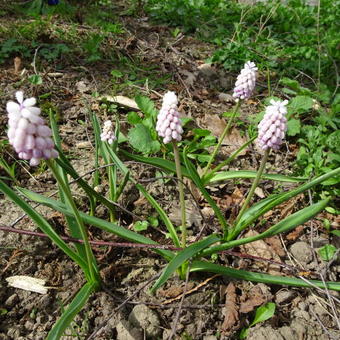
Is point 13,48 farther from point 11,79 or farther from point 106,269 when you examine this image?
point 106,269

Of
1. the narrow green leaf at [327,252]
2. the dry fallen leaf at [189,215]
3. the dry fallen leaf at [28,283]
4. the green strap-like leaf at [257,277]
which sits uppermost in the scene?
the green strap-like leaf at [257,277]

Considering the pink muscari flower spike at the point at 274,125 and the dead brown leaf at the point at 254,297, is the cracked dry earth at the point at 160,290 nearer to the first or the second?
the dead brown leaf at the point at 254,297

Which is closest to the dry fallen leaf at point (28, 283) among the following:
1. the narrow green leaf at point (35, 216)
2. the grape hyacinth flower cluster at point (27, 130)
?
the narrow green leaf at point (35, 216)

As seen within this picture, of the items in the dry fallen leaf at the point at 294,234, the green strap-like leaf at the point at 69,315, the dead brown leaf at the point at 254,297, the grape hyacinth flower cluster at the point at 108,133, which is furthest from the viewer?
the dry fallen leaf at the point at 294,234

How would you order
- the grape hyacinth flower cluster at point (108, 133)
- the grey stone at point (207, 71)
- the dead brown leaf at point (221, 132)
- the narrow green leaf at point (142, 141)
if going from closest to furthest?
the grape hyacinth flower cluster at point (108, 133) < the narrow green leaf at point (142, 141) < the dead brown leaf at point (221, 132) < the grey stone at point (207, 71)

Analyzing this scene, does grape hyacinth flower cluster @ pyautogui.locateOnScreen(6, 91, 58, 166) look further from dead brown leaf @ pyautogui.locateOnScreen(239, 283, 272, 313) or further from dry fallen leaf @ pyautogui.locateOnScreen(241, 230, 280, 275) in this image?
dry fallen leaf @ pyautogui.locateOnScreen(241, 230, 280, 275)

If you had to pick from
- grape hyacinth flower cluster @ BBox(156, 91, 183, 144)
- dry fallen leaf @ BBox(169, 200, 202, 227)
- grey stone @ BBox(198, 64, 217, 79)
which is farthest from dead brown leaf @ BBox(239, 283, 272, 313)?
grey stone @ BBox(198, 64, 217, 79)

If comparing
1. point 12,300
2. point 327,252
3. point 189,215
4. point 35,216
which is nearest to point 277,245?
point 327,252
